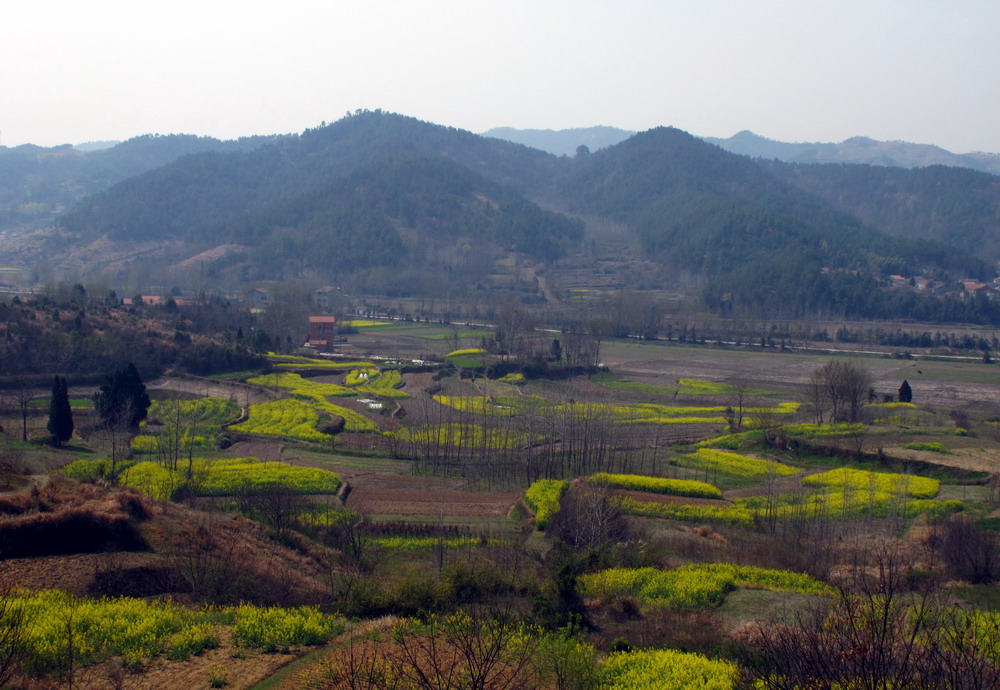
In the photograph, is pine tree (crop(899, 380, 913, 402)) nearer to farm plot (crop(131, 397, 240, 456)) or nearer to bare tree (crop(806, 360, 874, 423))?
bare tree (crop(806, 360, 874, 423))

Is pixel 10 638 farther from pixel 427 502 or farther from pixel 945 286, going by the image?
pixel 945 286

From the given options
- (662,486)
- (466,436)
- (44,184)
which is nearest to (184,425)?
(466,436)

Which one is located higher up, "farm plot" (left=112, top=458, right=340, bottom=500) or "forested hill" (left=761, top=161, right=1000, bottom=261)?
"forested hill" (left=761, top=161, right=1000, bottom=261)

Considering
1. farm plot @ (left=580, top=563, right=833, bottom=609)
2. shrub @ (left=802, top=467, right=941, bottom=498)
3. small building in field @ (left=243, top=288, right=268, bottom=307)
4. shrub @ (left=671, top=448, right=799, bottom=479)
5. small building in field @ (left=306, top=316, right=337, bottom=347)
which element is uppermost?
small building in field @ (left=243, top=288, right=268, bottom=307)

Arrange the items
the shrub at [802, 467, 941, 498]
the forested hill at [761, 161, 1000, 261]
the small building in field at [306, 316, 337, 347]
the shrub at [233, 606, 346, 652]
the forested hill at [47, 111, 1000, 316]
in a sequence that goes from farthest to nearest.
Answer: the forested hill at [761, 161, 1000, 261], the forested hill at [47, 111, 1000, 316], the small building in field at [306, 316, 337, 347], the shrub at [802, 467, 941, 498], the shrub at [233, 606, 346, 652]

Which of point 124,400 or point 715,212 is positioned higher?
point 715,212

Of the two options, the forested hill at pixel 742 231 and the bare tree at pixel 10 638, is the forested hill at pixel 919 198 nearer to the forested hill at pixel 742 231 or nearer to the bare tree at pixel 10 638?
the forested hill at pixel 742 231

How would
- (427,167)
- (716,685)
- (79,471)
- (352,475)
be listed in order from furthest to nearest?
(427,167)
(352,475)
(79,471)
(716,685)

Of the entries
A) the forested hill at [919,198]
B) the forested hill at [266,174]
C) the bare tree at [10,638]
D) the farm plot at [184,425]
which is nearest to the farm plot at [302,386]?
the farm plot at [184,425]

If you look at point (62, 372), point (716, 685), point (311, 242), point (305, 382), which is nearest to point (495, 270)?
point (311, 242)

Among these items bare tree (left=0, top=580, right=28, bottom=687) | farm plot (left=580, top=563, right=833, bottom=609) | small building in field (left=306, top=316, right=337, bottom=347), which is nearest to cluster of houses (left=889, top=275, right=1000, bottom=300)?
small building in field (left=306, top=316, right=337, bottom=347)

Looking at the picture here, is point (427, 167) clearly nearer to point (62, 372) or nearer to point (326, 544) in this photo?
point (62, 372)
